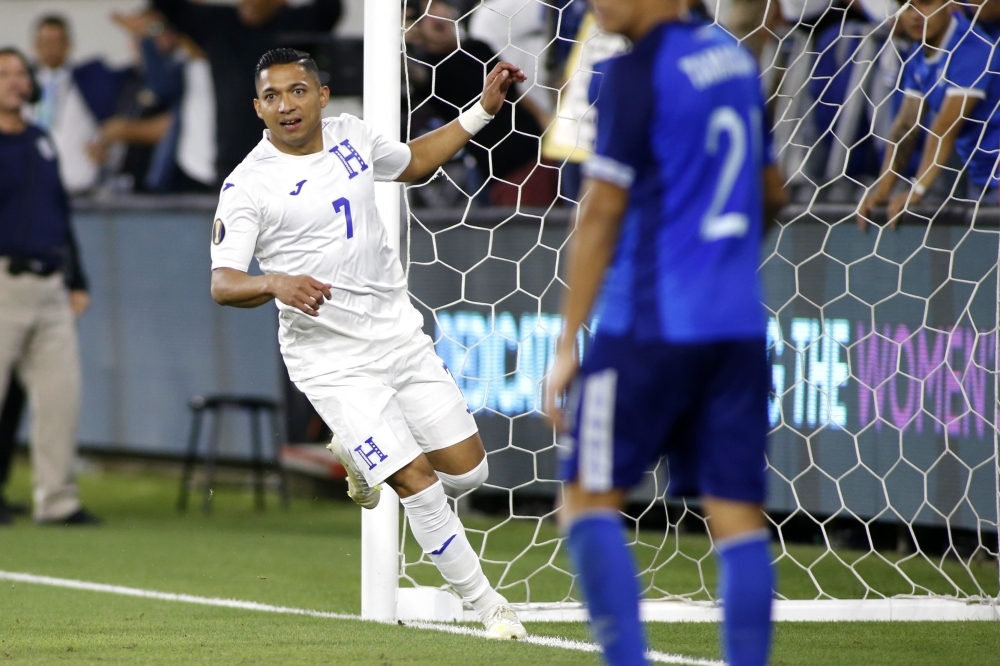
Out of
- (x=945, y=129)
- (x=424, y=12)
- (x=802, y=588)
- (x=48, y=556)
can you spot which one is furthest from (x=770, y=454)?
(x=48, y=556)

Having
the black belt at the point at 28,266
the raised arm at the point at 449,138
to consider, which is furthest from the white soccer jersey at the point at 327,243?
the black belt at the point at 28,266

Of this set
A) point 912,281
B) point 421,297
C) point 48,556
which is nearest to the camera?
point 912,281

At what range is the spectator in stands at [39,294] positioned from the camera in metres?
7.75

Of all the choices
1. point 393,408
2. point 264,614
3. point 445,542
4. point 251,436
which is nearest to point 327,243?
point 393,408

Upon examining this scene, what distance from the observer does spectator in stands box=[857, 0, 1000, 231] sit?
5.59m

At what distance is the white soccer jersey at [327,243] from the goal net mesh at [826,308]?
1162 millimetres

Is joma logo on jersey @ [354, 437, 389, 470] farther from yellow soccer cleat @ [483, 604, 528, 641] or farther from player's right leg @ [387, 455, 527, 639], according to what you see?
yellow soccer cleat @ [483, 604, 528, 641]

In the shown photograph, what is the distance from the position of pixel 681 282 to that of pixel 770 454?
382 cm

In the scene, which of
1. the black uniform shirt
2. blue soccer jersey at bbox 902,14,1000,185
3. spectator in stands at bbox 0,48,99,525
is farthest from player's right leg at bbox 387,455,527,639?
the black uniform shirt

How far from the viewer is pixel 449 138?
15.7 feet

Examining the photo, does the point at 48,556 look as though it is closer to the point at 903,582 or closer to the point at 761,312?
the point at 903,582

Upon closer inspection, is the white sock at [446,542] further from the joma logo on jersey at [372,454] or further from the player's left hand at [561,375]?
the player's left hand at [561,375]

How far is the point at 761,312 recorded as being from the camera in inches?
118

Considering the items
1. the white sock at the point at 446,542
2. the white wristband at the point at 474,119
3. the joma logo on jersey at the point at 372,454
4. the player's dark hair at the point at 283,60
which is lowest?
the white sock at the point at 446,542
